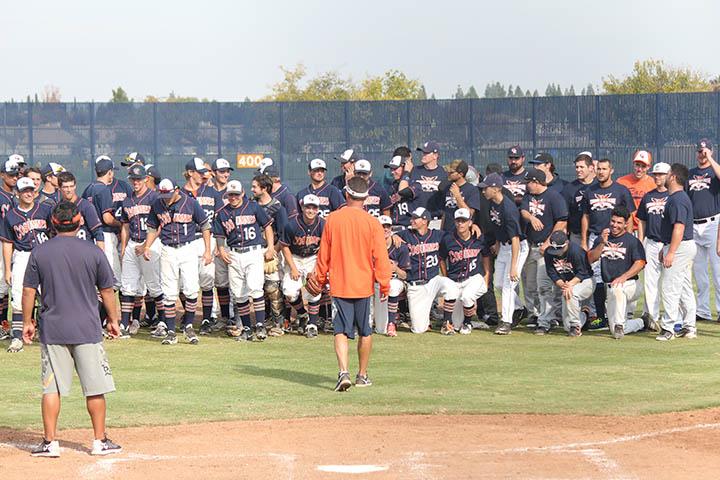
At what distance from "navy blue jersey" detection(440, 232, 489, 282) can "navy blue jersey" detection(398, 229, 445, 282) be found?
0.17 m

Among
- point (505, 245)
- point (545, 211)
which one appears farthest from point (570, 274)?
point (505, 245)

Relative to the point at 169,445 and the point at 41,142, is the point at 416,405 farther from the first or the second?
the point at 41,142

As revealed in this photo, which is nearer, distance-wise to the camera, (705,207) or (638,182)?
(705,207)

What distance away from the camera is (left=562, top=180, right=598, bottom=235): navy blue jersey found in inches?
625

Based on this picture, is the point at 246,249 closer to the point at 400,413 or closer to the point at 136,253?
the point at 136,253

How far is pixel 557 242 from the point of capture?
14.8 metres

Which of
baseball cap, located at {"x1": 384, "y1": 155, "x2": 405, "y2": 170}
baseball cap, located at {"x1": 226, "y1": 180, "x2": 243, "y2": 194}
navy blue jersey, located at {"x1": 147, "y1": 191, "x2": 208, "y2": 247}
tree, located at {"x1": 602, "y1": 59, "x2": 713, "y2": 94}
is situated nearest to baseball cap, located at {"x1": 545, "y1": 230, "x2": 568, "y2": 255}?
baseball cap, located at {"x1": 384, "y1": 155, "x2": 405, "y2": 170}

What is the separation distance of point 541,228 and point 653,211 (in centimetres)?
151

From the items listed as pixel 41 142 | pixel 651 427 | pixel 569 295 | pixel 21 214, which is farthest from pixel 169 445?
pixel 41 142

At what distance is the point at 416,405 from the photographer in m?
10.5

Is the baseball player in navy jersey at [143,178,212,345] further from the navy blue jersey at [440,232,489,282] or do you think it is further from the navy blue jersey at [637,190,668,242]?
the navy blue jersey at [637,190,668,242]

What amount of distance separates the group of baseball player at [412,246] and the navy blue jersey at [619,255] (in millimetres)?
18

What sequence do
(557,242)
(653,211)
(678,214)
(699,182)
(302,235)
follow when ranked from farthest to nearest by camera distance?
(699,182) < (302,235) < (653,211) < (557,242) < (678,214)

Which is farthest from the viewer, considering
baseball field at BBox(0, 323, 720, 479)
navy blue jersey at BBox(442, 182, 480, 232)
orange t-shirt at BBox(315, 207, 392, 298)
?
navy blue jersey at BBox(442, 182, 480, 232)
